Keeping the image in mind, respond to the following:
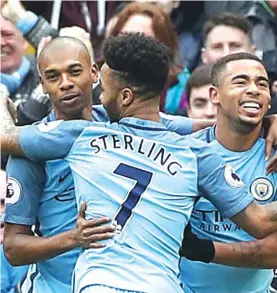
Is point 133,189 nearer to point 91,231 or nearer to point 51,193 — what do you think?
point 91,231

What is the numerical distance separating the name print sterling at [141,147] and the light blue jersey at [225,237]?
72 cm

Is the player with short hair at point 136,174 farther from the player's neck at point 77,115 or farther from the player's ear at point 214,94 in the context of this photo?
the player's ear at point 214,94

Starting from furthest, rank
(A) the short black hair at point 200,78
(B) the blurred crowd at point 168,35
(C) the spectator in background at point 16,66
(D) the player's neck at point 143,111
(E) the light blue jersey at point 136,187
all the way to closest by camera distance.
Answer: (C) the spectator in background at point 16,66 < (B) the blurred crowd at point 168,35 < (A) the short black hair at point 200,78 < (D) the player's neck at point 143,111 < (E) the light blue jersey at point 136,187

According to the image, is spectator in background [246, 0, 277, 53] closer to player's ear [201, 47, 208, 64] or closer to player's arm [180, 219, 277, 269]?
player's ear [201, 47, 208, 64]

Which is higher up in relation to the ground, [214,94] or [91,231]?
[214,94]

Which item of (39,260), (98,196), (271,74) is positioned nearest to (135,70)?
(98,196)

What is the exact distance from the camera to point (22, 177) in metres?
5.03

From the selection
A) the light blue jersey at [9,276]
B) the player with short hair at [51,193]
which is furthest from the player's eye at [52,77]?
the light blue jersey at [9,276]

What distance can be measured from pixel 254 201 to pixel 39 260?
0.98 meters

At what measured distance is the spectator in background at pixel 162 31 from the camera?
794 cm

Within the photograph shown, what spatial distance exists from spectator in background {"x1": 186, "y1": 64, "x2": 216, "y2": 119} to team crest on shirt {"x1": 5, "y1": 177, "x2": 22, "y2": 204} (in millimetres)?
2476

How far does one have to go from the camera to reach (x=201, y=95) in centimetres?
735

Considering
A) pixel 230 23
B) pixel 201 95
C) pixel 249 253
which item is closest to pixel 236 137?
pixel 249 253

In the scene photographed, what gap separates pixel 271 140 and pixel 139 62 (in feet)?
3.35
